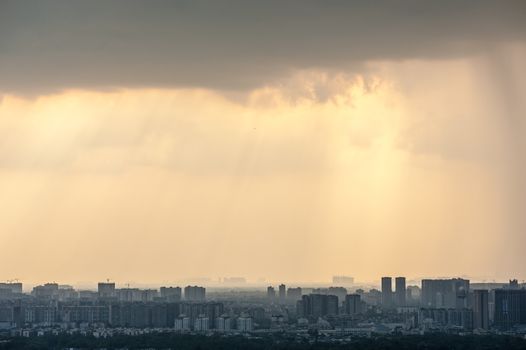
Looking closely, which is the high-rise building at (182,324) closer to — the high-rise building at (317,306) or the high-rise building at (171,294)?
the high-rise building at (317,306)

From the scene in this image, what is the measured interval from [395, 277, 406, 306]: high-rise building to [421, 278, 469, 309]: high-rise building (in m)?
1.47

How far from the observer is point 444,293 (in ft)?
331

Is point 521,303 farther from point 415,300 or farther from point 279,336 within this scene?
point 415,300

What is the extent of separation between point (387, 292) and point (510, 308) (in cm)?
3116

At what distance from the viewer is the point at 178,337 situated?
199 ft

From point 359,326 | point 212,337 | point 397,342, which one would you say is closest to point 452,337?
point 397,342

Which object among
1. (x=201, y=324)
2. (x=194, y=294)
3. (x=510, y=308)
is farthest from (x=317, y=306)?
(x=194, y=294)

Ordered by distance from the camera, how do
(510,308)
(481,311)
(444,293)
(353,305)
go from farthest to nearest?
1. (444,293)
2. (353,305)
3. (510,308)
4. (481,311)

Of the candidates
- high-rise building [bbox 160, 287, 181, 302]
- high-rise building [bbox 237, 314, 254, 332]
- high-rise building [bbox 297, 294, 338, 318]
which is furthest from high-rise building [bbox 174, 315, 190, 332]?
high-rise building [bbox 160, 287, 181, 302]

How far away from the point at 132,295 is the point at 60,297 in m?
5.63

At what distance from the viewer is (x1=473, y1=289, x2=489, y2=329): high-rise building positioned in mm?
74062

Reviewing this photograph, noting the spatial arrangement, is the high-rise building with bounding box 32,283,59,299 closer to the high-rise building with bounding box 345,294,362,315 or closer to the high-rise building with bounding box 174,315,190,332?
the high-rise building with bounding box 345,294,362,315

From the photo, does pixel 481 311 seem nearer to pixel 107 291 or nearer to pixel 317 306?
pixel 317 306

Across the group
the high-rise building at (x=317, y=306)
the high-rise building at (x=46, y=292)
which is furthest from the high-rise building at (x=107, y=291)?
the high-rise building at (x=317, y=306)
